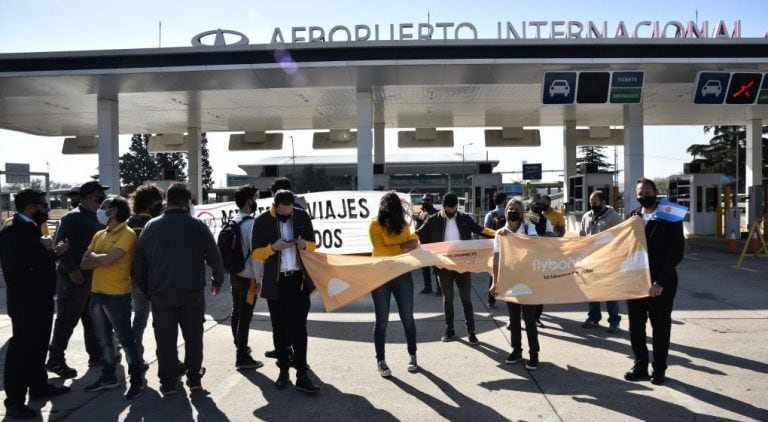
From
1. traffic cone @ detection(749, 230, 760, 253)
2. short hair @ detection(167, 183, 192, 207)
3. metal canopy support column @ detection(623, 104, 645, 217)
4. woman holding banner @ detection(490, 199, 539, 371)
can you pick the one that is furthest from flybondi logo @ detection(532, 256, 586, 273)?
metal canopy support column @ detection(623, 104, 645, 217)

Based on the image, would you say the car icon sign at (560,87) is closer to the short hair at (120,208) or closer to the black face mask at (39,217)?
the short hair at (120,208)

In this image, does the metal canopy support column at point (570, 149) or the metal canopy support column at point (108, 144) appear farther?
the metal canopy support column at point (570, 149)

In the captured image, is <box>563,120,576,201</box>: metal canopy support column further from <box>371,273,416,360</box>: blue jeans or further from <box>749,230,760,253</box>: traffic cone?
<box>371,273,416,360</box>: blue jeans

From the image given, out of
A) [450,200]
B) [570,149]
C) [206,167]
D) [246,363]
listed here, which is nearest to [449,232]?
[450,200]

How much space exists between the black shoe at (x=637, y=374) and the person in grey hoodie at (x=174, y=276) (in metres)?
4.10

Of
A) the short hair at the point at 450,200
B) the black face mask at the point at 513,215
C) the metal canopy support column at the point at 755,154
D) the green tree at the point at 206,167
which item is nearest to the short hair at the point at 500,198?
the short hair at the point at 450,200

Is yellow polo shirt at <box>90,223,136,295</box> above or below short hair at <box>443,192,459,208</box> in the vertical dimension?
below

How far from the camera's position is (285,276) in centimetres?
545

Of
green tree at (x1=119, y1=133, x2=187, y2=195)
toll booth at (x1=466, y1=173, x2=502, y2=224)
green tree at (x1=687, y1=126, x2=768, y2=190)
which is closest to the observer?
toll booth at (x1=466, y1=173, x2=502, y2=224)

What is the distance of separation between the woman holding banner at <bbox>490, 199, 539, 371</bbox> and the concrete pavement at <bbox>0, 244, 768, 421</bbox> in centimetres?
14

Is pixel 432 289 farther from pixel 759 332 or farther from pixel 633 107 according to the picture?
pixel 633 107

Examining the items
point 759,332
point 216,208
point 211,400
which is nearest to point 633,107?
point 759,332

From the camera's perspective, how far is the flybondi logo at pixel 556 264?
638 cm

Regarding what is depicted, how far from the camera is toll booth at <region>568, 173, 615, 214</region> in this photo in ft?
72.1
